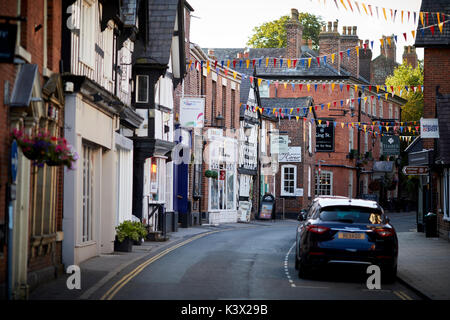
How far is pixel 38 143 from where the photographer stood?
12.7 m

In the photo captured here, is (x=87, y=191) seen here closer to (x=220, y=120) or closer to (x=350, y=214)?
(x=350, y=214)

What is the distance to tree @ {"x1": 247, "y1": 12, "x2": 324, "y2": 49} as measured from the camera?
245 ft

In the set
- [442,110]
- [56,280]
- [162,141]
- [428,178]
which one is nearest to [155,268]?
[56,280]

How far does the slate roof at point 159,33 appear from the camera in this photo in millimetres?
28312

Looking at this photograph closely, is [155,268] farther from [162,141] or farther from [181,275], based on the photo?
[162,141]

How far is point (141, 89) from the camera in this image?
28734 millimetres

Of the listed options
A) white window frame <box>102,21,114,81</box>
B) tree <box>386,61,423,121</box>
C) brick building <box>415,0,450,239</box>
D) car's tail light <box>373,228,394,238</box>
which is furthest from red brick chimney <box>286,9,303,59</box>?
car's tail light <box>373,228,394,238</box>

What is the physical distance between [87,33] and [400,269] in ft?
31.2

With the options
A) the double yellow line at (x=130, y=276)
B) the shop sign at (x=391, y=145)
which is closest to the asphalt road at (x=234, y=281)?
the double yellow line at (x=130, y=276)

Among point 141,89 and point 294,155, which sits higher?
point 141,89

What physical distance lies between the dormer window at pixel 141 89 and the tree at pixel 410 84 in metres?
49.0

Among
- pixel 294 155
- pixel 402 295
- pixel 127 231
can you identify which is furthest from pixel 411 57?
pixel 402 295

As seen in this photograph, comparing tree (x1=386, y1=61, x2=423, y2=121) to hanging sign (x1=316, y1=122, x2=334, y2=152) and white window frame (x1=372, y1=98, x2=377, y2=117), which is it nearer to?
white window frame (x1=372, y1=98, x2=377, y2=117)
